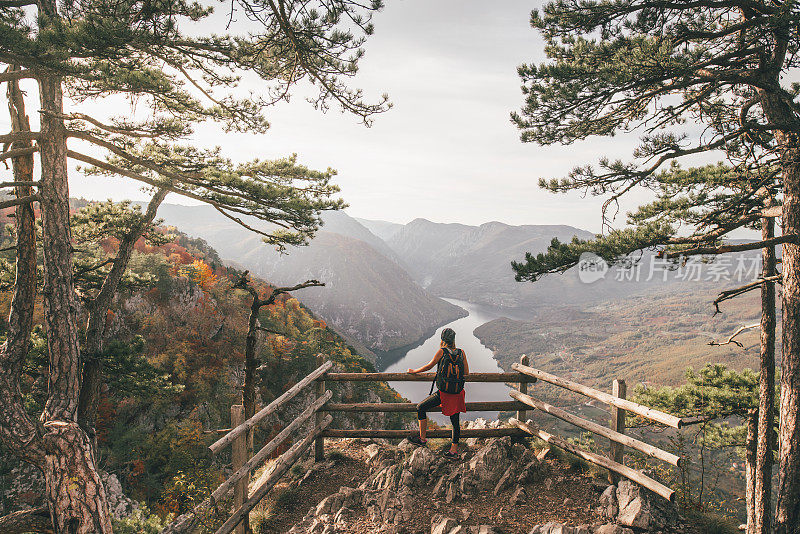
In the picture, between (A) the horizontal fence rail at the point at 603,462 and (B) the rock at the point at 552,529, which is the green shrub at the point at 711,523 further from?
(B) the rock at the point at 552,529

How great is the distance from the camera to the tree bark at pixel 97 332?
25.7ft

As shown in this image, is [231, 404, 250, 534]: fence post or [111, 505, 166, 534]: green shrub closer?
[231, 404, 250, 534]: fence post

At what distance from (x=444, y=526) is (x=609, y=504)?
2127 mm

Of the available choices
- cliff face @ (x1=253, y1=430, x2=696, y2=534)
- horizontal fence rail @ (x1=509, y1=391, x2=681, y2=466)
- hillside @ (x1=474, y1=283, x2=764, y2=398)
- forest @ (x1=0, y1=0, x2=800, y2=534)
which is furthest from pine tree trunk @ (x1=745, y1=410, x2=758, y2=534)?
hillside @ (x1=474, y1=283, x2=764, y2=398)

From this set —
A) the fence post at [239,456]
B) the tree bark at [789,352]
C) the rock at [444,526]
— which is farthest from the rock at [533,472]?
the tree bark at [789,352]

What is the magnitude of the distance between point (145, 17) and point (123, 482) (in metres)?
19.1

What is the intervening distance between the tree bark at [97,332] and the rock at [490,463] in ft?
23.9

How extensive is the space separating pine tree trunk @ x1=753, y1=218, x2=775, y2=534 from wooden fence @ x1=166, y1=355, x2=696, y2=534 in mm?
4931

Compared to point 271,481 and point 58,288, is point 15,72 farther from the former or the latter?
point 271,481

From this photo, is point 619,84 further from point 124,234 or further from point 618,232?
point 124,234

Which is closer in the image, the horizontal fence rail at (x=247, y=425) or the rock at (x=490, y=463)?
the horizontal fence rail at (x=247, y=425)

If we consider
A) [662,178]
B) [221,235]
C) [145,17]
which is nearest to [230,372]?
[145,17]

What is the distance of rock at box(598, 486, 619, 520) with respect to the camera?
14.9ft

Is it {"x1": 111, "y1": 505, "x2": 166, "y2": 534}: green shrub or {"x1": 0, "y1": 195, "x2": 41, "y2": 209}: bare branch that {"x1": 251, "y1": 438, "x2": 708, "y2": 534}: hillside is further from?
{"x1": 0, "y1": 195, "x2": 41, "y2": 209}: bare branch
